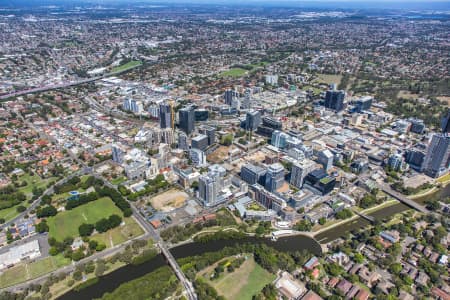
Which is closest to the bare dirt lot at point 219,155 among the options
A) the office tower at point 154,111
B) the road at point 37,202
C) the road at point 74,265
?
the office tower at point 154,111

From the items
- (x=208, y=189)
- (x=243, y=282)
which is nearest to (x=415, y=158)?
(x=208, y=189)

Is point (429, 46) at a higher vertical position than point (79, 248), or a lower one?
higher

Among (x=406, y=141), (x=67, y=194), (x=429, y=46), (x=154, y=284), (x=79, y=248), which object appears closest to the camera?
(x=154, y=284)

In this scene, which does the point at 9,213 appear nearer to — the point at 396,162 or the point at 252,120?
the point at 252,120

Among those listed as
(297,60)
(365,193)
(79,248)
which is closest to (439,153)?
(365,193)

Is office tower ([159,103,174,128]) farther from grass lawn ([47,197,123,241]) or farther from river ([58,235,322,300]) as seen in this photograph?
river ([58,235,322,300])

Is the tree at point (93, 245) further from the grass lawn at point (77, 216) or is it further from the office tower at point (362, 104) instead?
the office tower at point (362, 104)

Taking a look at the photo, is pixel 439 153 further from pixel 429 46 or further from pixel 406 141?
pixel 429 46
